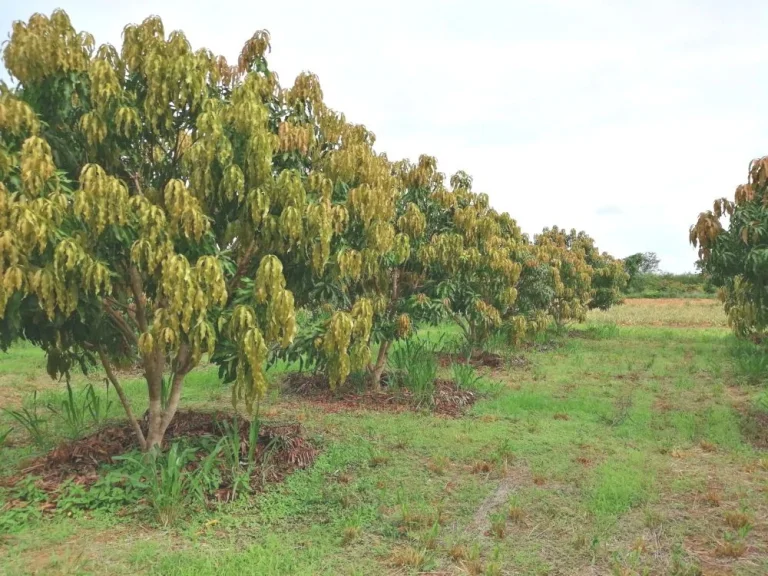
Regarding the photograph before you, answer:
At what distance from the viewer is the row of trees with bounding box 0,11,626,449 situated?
3.77 meters

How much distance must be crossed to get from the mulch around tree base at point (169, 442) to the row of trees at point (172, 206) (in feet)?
1.51

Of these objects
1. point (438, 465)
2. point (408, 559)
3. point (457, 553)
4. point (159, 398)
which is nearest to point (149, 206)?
point (159, 398)

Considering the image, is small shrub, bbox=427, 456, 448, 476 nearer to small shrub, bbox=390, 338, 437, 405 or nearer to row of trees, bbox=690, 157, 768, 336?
small shrub, bbox=390, 338, 437, 405

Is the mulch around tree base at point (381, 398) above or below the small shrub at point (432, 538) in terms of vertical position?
above

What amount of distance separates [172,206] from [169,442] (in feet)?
8.40

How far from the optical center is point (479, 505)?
4.66 metres

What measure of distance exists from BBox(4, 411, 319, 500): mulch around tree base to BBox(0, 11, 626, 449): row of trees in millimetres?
459

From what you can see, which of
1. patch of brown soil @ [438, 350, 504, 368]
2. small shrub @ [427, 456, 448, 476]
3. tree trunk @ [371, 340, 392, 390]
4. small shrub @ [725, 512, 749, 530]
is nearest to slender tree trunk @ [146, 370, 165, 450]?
small shrub @ [427, 456, 448, 476]

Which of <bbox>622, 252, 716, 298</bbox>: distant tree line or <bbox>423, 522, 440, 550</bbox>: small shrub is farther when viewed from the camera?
<bbox>622, 252, 716, 298</bbox>: distant tree line

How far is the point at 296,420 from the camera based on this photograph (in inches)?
293

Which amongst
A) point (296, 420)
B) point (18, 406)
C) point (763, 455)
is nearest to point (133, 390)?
point (18, 406)

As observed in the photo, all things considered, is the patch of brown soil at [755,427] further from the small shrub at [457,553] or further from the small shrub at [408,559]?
the small shrub at [408,559]

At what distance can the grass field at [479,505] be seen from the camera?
12.2ft

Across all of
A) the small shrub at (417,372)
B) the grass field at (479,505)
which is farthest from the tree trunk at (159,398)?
the small shrub at (417,372)
